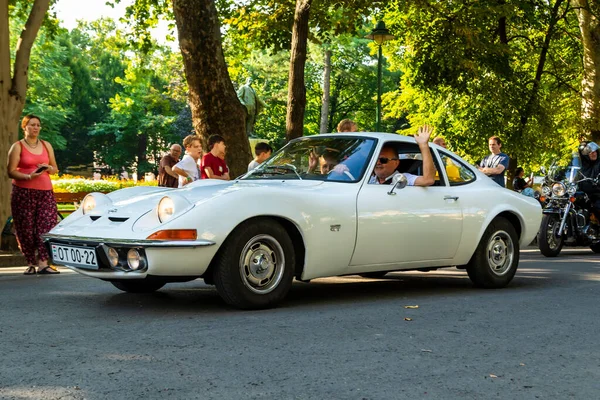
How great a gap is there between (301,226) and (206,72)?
24.1 feet

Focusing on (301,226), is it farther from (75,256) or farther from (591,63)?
(591,63)

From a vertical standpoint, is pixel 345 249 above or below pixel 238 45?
below

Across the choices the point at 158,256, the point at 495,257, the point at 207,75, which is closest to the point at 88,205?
the point at 158,256

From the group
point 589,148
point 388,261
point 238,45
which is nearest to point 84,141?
point 238,45

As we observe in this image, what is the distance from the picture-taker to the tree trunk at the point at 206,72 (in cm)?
1346

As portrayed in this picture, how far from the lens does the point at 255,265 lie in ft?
21.2

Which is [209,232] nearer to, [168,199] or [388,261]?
[168,199]

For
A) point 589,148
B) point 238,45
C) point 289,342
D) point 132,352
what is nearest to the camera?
point 132,352

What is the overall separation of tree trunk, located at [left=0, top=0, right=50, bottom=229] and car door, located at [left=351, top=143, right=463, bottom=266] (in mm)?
7126

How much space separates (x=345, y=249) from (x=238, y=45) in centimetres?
1998

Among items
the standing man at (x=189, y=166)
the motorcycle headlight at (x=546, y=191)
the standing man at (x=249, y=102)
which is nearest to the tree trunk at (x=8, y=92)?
the standing man at (x=189, y=166)

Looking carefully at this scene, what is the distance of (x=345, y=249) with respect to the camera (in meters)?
7.01

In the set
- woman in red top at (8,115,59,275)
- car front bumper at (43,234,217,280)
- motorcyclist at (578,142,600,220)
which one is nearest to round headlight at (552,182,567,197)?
motorcyclist at (578,142,600,220)

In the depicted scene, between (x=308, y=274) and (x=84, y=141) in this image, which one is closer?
(x=308, y=274)
